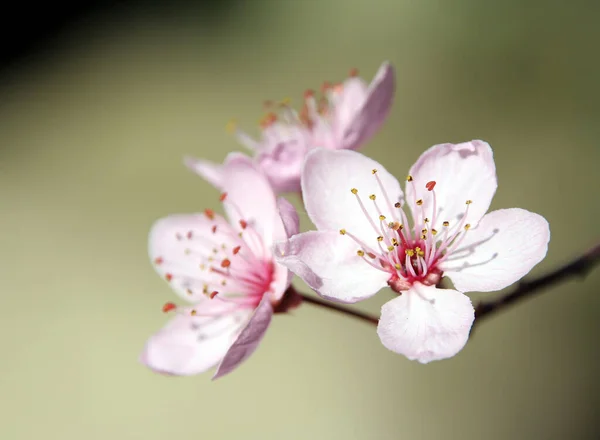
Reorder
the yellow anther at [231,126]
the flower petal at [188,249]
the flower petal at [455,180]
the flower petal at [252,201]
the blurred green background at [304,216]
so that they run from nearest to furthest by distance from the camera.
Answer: the flower petal at [455,180] → the flower petal at [252,201] → the flower petal at [188,249] → the yellow anther at [231,126] → the blurred green background at [304,216]

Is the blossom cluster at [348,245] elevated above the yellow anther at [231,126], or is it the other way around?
the yellow anther at [231,126]

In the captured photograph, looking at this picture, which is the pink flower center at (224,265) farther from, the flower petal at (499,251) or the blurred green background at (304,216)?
the blurred green background at (304,216)

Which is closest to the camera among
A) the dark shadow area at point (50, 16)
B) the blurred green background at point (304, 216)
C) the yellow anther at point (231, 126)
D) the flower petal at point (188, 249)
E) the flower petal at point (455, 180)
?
the flower petal at point (455, 180)

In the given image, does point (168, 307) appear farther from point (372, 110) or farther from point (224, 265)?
point (372, 110)

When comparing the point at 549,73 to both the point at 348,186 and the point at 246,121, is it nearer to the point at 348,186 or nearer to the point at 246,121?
the point at 246,121

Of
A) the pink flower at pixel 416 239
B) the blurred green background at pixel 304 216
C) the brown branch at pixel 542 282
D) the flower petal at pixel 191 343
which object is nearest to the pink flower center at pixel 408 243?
the pink flower at pixel 416 239

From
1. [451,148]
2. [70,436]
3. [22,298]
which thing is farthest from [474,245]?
[22,298]

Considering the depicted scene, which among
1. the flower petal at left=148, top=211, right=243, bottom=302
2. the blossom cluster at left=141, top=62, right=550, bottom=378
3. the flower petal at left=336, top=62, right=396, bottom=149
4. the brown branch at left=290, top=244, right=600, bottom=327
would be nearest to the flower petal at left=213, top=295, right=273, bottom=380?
the blossom cluster at left=141, top=62, right=550, bottom=378
